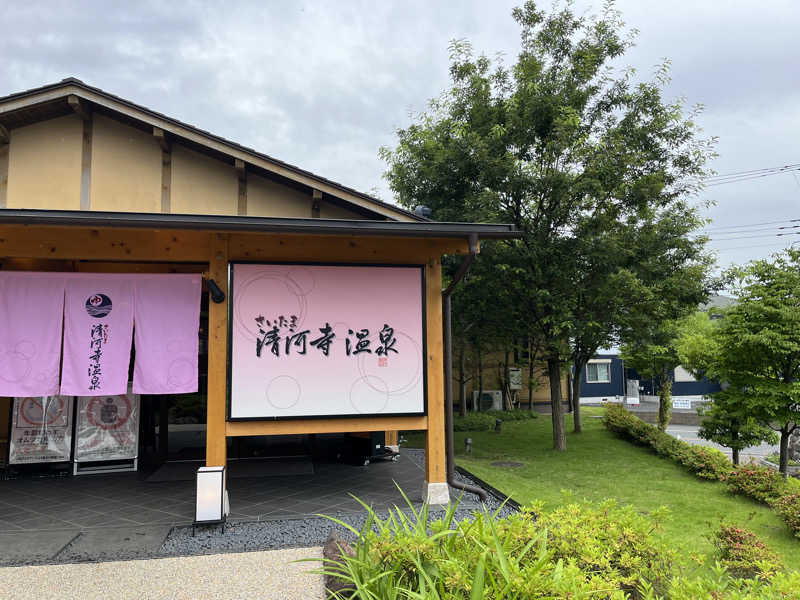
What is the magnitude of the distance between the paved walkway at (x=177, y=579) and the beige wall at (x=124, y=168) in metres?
5.30

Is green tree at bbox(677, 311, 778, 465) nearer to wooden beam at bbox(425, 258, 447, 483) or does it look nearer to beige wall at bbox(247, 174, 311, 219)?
wooden beam at bbox(425, 258, 447, 483)

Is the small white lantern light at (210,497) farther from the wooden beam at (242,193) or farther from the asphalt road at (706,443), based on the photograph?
the asphalt road at (706,443)

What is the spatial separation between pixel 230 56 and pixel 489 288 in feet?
30.2

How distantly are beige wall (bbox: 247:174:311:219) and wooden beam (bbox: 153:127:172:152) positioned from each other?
134 centimetres

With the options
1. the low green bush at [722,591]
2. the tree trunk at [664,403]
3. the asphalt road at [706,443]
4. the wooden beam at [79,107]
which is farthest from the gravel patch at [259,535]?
the tree trunk at [664,403]

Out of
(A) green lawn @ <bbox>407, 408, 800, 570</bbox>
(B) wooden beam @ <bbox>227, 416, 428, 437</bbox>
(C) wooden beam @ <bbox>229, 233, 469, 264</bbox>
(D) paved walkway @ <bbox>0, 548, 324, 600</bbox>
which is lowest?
(A) green lawn @ <bbox>407, 408, 800, 570</bbox>

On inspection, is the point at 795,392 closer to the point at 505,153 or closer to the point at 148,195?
the point at 505,153

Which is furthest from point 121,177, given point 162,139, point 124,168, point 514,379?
point 514,379

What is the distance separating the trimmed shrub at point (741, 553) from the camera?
4645 mm

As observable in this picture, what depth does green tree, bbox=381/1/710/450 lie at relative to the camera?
1174 centimetres

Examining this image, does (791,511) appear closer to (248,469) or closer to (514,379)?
(248,469)

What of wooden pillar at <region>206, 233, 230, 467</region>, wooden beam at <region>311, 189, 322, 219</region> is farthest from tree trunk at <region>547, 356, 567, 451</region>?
wooden pillar at <region>206, 233, 230, 467</region>

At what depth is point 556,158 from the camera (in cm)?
1207

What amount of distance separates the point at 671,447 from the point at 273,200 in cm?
1113
